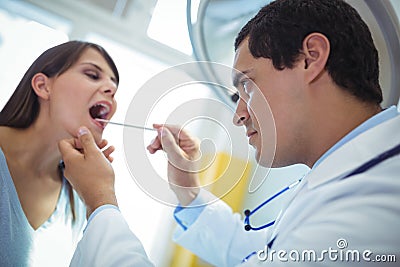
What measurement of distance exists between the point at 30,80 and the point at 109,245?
0.39m

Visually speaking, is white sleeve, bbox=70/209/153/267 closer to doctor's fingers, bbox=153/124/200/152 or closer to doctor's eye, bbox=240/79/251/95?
doctor's fingers, bbox=153/124/200/152

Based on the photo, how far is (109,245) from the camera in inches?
22.3

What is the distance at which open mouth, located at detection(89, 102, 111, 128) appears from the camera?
78 cm

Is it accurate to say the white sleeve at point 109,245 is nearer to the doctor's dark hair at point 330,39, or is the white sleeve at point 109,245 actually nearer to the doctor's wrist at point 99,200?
the doctor's wrist at point 99,200

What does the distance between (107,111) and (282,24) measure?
A: 368 millimetres

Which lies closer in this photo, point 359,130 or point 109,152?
point 359,130

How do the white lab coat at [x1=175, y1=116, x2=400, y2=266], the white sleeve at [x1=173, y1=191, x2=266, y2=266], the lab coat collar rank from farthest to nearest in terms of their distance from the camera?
the white sleeve at [x1=173, y1=191, x2=266, y2=266] → the lab coat collar → the white lab coat at [x1=175, y1=116, x2=400, y2=266]

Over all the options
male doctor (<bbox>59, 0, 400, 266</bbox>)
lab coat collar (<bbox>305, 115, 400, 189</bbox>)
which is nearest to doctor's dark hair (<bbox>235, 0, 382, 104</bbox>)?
male doctor (<bbox>59, 0, 400, 266</bbox>)

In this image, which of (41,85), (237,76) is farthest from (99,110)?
(237,76)

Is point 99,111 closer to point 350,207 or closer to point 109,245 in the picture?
point 109,245

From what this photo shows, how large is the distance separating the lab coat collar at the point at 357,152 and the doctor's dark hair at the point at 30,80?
51 cm

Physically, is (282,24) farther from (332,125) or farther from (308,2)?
(332,125)

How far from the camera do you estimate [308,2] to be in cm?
71

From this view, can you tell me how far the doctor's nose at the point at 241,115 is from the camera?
0.72 meters
